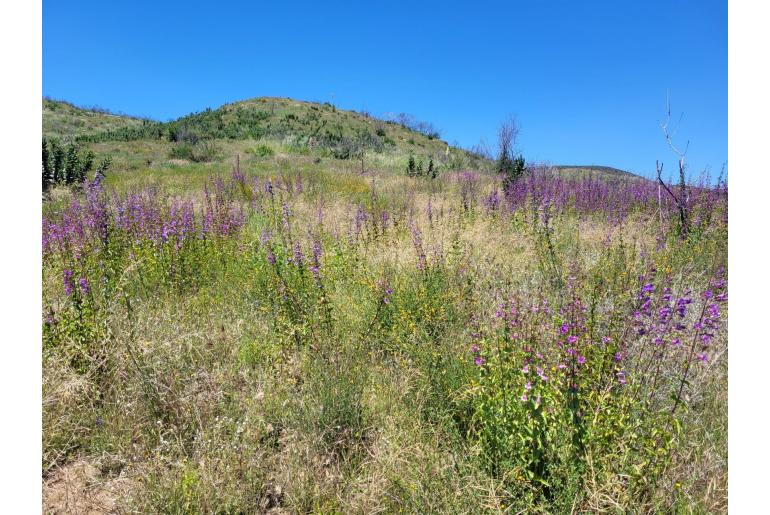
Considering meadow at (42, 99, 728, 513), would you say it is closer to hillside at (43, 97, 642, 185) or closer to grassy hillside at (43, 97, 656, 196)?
grassy hillside at (43, 97, 656, 196)

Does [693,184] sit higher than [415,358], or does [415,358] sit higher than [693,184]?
[693,184]

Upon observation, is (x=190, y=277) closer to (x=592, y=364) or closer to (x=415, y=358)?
(x=415, y=358)

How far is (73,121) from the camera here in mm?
40062

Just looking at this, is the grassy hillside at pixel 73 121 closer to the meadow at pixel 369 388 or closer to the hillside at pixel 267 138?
the hillside at pixel 267 138

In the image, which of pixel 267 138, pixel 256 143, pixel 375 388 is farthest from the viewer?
pixel 267 138

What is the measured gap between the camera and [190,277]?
15.9 ft

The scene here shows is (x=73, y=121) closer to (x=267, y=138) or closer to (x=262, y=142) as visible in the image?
(x=267, y=138)

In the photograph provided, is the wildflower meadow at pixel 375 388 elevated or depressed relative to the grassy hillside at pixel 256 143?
depressed

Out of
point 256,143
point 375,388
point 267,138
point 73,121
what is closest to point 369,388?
point 375,388

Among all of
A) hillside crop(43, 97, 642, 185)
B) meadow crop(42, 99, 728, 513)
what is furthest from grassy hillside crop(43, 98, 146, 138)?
meadow crop(42, 99, 728, 513)

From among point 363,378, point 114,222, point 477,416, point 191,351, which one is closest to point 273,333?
point 191,351

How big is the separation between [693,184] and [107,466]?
37.5 feet

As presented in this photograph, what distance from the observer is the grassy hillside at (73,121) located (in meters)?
35.5

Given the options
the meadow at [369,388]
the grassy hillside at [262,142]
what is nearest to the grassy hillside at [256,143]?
the grassy hillside at [262,142]
